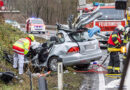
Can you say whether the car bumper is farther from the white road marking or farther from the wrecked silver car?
the white road marking

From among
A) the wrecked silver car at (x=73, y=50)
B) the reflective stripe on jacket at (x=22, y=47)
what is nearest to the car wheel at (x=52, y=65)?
the wrecked silver car at (x=73, y=50)

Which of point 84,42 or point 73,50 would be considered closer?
point 73,50

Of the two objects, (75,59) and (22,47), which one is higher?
(22,47)

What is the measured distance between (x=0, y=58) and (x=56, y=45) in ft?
6.56

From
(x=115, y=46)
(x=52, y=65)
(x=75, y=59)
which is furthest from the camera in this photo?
(x=52, y=65)

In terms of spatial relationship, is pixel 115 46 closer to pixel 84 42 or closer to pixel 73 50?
pixel 84 42

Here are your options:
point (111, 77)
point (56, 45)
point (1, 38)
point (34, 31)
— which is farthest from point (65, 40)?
point (34, 31)

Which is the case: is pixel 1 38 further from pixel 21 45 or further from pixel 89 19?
pixel 89 19

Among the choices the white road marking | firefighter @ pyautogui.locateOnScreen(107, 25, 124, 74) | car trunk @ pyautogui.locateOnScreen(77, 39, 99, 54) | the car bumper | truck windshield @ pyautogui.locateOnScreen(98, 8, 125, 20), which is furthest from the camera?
truck windshield @ pyautogui.locateOnScreen(98, 8, 125, 20)

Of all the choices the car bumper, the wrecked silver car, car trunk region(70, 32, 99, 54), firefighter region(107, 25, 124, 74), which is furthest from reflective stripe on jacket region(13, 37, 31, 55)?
firefighter region(107, 25, 124, 74)

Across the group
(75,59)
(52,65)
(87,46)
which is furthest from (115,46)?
(52,65)

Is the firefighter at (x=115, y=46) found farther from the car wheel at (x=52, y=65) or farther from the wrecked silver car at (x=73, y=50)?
the car wheel at (x=52, y=65)

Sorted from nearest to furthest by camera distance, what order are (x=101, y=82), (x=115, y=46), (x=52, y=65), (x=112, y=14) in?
1. (x=101, y=82)
2. (x=115, y=46)
3. (x=52, y=65)
4. (x=112, y=14)

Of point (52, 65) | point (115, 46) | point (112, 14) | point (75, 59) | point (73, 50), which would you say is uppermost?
point (112, 14)
